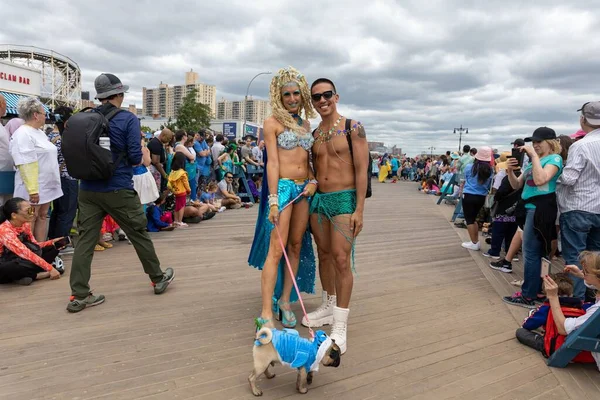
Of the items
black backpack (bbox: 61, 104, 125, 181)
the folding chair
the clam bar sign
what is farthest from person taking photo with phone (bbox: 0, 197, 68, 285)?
the clam bar sign

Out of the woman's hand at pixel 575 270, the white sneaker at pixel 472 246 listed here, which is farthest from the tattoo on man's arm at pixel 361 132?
the white sneaker at pixel 472 246

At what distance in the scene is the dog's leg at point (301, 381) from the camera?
230 cm

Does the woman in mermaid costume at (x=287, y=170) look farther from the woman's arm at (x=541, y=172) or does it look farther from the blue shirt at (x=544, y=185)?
the blue shirt at (x=544, y=185)

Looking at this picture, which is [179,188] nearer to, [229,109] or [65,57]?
[65,57]

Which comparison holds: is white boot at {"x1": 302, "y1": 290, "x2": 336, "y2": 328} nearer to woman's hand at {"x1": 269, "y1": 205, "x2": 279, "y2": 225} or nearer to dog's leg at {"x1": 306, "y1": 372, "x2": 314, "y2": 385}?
dog's leg at {"x1": 306, "y1": 372, "x2": 314, "y2": 385}

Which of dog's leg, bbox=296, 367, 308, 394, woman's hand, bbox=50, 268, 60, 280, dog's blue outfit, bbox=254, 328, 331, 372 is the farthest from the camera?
woman's hand, bbox=50, 268, 60, 280

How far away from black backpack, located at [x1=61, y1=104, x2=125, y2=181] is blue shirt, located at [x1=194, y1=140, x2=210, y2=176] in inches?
236

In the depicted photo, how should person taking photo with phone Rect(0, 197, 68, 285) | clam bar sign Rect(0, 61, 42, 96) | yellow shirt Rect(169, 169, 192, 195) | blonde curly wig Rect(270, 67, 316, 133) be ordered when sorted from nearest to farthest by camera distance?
blonde curly wig Rect(270, 67, 316, 133), person taking photo with phone Rect(0, 197, 68, 285), yellow shirt Rect(169, 169, 192, 195), clam bar sign Rect(0, 61, 42, 96)

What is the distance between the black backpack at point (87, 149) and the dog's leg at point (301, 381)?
2266 millimetres

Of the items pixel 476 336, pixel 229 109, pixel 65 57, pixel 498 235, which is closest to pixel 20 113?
pixel 476 336

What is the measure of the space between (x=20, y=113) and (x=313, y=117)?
3381mm

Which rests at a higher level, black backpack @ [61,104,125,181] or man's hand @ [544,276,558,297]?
black backpack @ [61,104,125,181]

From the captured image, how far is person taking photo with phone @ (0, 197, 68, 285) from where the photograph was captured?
4.03 metres

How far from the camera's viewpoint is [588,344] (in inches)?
105
